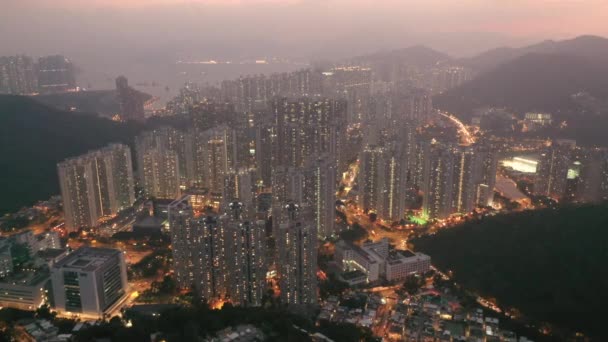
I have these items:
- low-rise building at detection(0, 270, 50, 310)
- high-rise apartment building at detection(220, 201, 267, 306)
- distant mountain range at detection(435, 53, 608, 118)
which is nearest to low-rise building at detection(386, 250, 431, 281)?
high-rise apartment building at detection(220, 201, 267, 306)

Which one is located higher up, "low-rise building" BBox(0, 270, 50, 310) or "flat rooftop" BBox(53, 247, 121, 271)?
"flat rooftop" BBox(53, 247, 121, 271)

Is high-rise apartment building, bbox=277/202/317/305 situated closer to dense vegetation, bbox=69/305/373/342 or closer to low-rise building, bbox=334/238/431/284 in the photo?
dense vegetation, bbox=69/305/373/342

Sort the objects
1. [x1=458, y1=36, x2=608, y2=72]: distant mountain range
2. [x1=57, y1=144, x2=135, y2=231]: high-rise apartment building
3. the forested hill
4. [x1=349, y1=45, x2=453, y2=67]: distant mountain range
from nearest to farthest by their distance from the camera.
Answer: [x1=57, y1=144, x2=135, y2=231]: high-rise apartment building < the forested hill < [x1=458, y1=36, x2=608, y2=72]: distant mountain range < [x1=349, y1=45, x2=453, y2=67]: distant mountain range

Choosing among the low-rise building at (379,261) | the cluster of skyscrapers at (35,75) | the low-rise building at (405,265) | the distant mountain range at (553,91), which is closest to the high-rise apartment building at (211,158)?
the low-rise building at (379,261)

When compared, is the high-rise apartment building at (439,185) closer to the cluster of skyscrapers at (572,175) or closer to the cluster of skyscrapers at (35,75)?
the cluster of skyscrapers at (572,175)

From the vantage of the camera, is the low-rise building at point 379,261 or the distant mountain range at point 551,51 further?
the distant mountain range at point 551,51

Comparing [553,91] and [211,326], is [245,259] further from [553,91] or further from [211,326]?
[553,91]

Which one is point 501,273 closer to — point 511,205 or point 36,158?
point 511,205
